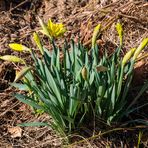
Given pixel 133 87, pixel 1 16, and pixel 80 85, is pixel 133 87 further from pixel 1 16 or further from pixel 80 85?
pixel 1 16

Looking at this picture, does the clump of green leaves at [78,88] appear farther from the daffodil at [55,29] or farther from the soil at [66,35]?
the soil at [66,35]

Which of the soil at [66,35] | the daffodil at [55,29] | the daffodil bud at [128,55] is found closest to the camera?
the daffodil bud at [128,55]

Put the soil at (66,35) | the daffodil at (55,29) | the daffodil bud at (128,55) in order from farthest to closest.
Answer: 1. the soil at (66,35)
2. the daffodil at (55,29)
3. the daffodil bud at (128,55)

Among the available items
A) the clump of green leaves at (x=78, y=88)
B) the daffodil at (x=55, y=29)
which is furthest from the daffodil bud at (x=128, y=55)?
the daffodil at (x=55, y=29)

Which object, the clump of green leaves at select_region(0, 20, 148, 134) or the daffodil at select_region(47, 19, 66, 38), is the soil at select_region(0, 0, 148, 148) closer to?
the clump of green leaves at select_region(0, 20, 148, 134)

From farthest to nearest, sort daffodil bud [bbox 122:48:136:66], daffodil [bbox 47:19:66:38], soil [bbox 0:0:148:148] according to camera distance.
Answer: soil [bbox 0:0:148:148], daffodil [bbox 47:19:66:38], daffodil bud [bbox 122:48:136:66]

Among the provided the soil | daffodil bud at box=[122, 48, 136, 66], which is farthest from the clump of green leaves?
the soil

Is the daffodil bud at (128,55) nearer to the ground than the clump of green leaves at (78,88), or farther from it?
farther from it

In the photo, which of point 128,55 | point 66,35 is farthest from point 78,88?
point 66,35
